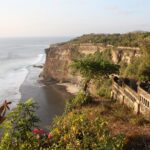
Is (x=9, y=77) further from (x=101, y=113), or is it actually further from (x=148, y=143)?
(x=148, y=143)

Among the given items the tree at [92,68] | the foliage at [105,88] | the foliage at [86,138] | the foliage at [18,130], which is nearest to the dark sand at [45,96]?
the foliage at [105,88]

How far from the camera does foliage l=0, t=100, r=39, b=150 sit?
410 inches

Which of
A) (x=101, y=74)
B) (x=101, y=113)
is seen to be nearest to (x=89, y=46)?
(x=101, y=74)

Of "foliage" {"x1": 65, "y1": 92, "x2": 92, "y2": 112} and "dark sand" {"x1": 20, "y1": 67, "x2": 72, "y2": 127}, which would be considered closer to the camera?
"foliage" {"x1": 65, "y1": 92, "x2": 92, "y2": 112}

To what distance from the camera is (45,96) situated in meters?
49.8

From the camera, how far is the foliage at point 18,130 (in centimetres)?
1041

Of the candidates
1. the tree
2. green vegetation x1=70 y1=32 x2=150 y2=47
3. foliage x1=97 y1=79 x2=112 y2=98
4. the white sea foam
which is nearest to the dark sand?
the white sea foam

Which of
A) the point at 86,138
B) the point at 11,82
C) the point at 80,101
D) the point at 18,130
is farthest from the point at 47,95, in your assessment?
the point at 18,130

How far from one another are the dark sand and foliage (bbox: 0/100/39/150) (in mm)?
20195

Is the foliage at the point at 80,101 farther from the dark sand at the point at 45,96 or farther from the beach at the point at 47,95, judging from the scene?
the dark sand at the point at 45,96

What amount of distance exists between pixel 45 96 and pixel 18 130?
3855cm

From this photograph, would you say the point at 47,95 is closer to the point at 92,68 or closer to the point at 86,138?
the point at 92,68

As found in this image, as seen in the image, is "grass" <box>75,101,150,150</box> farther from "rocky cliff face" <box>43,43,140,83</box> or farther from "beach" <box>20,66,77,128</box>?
"rocky cliff face" <box>43,43,140,83</box>

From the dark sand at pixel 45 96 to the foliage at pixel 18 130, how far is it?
20.2 m
